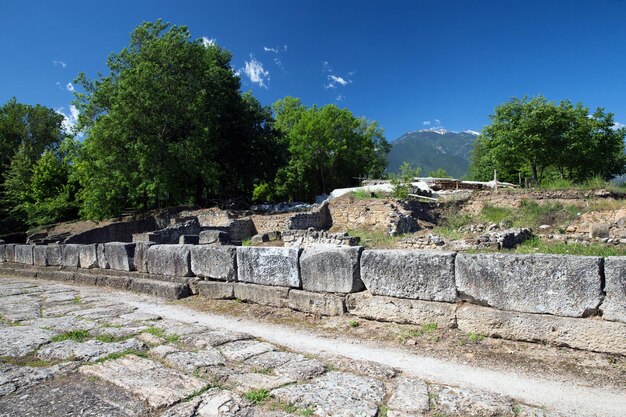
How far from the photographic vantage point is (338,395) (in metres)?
2.87

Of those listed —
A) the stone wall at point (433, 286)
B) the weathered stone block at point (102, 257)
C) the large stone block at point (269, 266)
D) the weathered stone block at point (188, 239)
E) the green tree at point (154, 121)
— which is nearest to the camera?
the stone wall at point (433, 286)

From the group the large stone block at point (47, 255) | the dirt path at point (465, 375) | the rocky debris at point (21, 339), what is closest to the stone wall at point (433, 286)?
the dirt path at point (465, 375)

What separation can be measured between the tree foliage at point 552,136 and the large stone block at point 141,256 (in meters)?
26.8

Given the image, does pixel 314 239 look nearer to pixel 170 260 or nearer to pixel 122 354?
pixel 170 260

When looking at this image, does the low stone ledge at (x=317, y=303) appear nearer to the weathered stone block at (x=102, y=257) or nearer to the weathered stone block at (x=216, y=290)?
the weathered stone block at (x=216, y=290)

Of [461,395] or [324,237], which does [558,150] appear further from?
[461,395]

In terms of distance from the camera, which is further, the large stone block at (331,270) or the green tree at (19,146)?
the green tree at (19,146)

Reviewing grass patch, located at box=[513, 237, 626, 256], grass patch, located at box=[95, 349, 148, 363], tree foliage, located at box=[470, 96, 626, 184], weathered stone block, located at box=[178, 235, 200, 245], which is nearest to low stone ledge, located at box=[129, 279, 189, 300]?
grass patch, located at box=[95, 349, 148, 363]

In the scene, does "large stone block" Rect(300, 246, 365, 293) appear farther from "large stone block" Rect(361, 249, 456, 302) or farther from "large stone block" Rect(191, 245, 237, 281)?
"large stone block" Rect(191, 245, 237, 281)

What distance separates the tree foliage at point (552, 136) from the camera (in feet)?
89.1

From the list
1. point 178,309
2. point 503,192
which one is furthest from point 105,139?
point 503,192

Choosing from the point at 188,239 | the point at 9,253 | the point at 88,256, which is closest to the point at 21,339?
the point at 88,256

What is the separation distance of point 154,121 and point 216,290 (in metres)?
20.0

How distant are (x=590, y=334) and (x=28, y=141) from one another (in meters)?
50.7
